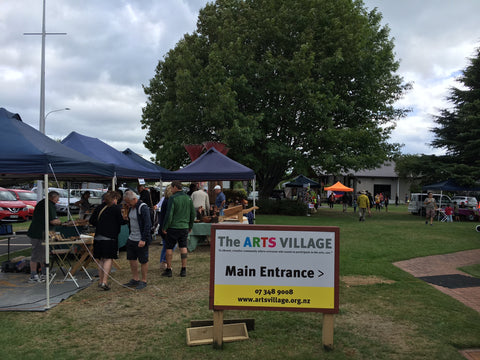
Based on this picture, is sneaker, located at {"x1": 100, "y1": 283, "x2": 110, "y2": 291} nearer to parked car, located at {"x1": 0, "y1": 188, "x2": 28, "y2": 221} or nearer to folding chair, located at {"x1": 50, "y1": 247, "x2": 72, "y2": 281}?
folding chair, located at {"x1": 50, "y1": 247, "x2": 72, "y2": 281}

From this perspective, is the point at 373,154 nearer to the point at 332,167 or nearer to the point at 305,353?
the point at 332,167

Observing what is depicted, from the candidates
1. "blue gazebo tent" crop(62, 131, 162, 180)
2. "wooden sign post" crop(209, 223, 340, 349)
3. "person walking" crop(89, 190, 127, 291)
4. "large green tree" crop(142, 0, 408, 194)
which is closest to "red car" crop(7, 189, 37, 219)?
"large green tree" crop(142, 0, 408, 194)

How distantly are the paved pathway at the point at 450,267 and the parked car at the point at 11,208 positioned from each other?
17.1 metres

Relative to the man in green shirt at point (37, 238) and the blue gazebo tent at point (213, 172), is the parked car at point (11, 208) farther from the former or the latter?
the man in green shirt at point (37, 238)

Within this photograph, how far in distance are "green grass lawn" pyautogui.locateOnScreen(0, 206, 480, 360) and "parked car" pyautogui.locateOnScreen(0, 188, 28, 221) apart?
541 inches

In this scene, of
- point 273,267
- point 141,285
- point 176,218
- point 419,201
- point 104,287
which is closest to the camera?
point 273,267

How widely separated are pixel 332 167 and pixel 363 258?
14770 mm

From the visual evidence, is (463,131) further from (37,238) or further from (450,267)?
(37,238)

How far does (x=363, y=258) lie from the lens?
9844 mm

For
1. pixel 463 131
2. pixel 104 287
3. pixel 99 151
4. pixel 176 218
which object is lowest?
pixel 104 287

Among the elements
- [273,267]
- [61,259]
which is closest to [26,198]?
[61,259]

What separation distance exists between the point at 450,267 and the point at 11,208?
18.3 metres

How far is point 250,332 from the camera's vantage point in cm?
474

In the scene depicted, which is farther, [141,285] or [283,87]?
[283,87]
